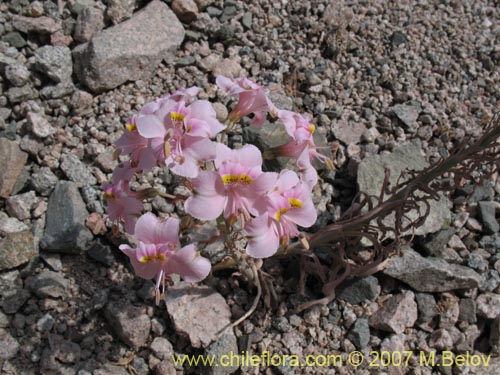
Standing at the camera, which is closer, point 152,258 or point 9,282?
point 152,258

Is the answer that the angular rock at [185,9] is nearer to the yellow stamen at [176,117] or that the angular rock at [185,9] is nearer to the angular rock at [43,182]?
the angular rock at [43,182]

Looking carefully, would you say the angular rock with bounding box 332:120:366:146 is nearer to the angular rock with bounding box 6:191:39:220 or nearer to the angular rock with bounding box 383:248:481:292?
the angular rock with bounding box 383:248:481:292

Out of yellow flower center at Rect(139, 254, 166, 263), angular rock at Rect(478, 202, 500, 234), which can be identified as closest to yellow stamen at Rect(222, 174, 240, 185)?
yellow flower center at Rect(139, 254, 166, 263)

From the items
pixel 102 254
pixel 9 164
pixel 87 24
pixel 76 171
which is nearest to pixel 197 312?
pixel 102 254

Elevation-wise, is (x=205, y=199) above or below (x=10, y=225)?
above

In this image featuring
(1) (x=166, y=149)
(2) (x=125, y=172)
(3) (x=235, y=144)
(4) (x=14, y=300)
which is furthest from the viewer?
(3) (x=235, y=144)

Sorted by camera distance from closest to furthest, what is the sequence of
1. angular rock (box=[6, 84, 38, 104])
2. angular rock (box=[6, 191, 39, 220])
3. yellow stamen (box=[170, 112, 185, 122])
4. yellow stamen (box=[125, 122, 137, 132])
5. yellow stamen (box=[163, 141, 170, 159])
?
yellow stamen (box=[163, 141, 170, 159]) < yellow stamen (box=[170, 112, 185, 122]) < yellow stamen (box=[125, 122, 137, 132]) < angular rock (box=[6, 191, 39, 220]) < angular rock (box=[6, 84, 38, 104])

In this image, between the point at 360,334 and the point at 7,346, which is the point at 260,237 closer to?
the point at 360,334
